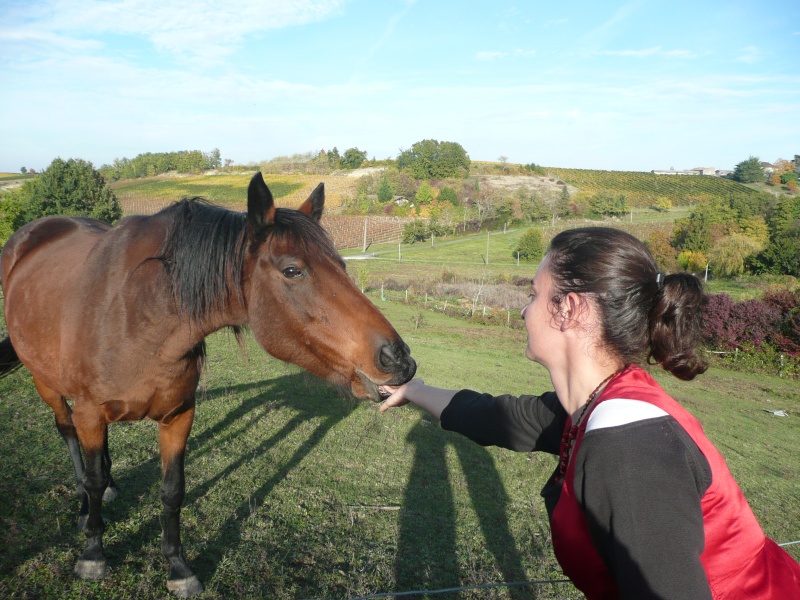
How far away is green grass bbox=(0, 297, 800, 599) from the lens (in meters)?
3.70

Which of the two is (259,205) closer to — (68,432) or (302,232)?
(302,232)

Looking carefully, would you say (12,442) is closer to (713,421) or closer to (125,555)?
(125,555)

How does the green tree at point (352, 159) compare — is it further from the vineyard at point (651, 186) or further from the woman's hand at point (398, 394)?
the woman's hand at point (398, 394)

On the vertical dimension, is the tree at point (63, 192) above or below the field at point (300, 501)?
above

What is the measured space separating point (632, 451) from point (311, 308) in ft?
5.90

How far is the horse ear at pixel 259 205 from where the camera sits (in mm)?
2535

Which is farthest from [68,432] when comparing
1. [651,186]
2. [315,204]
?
[651,186]

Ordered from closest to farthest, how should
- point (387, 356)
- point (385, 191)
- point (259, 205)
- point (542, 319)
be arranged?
point (542, 319) < point (387, 356) < point (259, 205) < point (385, 191)

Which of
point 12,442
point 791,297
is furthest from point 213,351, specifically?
point 791,297

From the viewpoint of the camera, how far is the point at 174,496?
3502 millimetres

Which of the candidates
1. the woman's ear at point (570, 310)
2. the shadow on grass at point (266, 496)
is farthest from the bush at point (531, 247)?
the woman's ear at point (570, 310)

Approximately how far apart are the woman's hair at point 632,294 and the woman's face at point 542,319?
A: 72 millimetres

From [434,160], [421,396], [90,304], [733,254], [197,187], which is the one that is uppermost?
[434,160]

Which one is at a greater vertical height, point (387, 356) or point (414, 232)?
point (387, 356)
